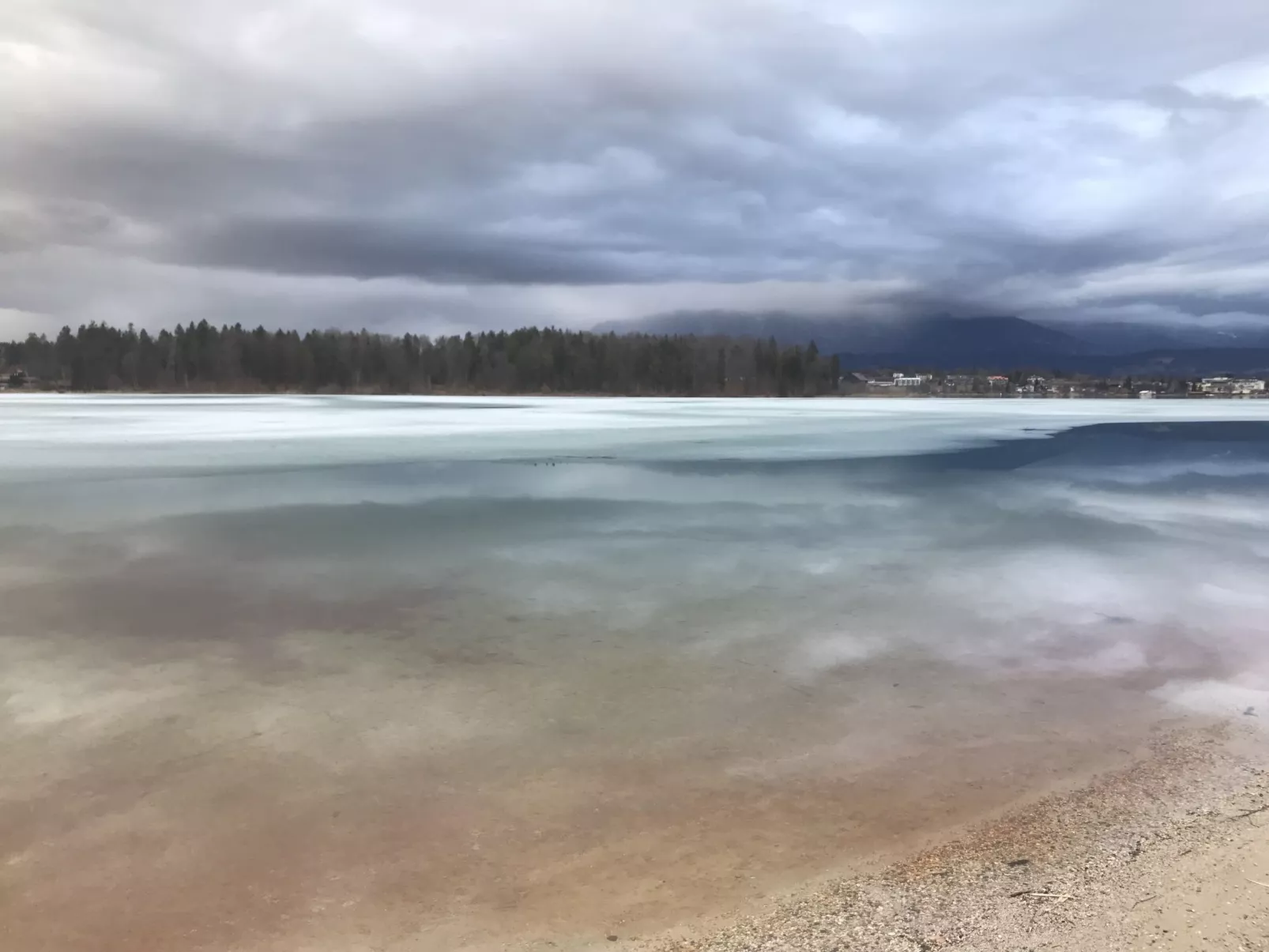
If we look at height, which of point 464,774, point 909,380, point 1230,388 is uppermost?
point 909,380

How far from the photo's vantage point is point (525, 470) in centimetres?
1823

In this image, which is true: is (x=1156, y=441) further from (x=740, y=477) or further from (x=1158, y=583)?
(x=1158, y=583)

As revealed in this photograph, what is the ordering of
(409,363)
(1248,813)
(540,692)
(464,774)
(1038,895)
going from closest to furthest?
(1038,895) < (1248,813) < (464,774) < (540,692) < (409,363)

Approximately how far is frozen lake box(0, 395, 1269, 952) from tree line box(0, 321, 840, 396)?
281 ft

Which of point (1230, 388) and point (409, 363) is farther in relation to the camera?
point (1230, 388)

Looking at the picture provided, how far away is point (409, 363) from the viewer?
340 ft

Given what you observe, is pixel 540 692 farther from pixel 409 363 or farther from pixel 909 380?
pixel 909 380

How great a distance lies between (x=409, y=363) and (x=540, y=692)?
102 metres

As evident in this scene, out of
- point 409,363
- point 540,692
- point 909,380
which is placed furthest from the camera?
point 909,380

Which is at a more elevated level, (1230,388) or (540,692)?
(1230,388)

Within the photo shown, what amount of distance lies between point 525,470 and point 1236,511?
11.9 metres

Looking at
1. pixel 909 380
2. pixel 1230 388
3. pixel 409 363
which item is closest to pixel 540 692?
pixel 409 363

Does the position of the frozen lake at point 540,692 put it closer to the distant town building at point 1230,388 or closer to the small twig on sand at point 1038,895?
the small twig on sand at point 1038,895

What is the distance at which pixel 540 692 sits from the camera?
5.70m
